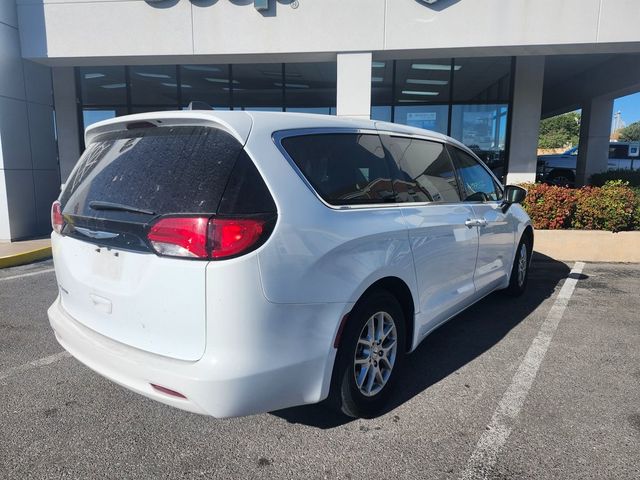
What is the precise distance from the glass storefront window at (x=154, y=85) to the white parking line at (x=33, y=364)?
993cm

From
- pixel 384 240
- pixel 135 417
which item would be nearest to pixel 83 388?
pixel 135 417

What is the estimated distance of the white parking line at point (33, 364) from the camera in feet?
11.7

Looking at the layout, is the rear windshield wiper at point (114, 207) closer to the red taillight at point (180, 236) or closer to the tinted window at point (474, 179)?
the red taillight at point (180, 236)

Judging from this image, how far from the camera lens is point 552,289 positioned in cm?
611

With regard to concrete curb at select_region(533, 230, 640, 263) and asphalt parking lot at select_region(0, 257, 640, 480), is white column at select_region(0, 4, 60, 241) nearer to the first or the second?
asphalt parking lot at select_region(0, 257, 640, 480)

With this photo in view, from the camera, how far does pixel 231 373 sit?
2.14 m

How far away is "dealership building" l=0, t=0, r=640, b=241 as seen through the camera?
8359 millimetres

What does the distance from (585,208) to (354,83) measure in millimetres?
4630

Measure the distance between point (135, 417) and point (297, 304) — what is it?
1449 mm

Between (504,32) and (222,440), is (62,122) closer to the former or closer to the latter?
(504,32)

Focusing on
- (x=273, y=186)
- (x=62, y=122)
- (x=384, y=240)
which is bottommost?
(x=384, y=240)

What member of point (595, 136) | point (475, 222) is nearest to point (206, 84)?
point (475, 222)

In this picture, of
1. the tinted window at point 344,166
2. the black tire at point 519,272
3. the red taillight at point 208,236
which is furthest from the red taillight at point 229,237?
the black tire at point 519,272

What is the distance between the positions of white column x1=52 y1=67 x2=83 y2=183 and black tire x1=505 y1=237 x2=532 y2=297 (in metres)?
10.8
